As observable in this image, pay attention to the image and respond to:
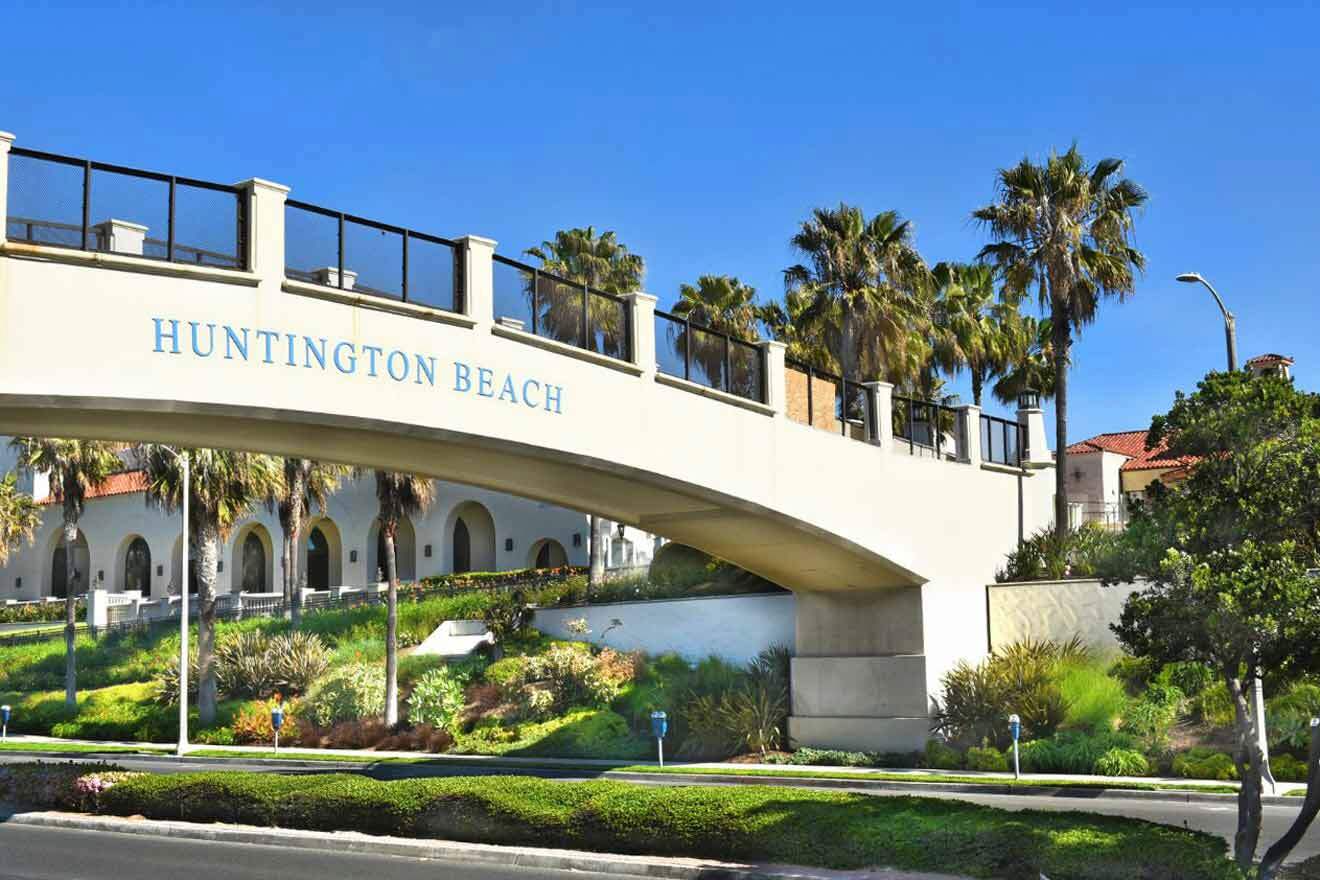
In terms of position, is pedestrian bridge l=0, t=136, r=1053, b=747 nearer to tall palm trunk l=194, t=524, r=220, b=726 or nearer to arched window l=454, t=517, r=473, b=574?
tall palm trunk l=194, t=524, r=220, b=726

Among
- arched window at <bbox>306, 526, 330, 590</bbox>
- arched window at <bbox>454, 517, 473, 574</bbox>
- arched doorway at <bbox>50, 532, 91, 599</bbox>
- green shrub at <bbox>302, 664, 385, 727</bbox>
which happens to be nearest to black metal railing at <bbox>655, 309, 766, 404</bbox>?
green shrub at <bbox>302, 664, 385, 727</bbox>

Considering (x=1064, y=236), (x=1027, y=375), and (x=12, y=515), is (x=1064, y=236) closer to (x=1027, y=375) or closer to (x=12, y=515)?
(x=1027, y=375)

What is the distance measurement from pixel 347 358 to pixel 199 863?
264 inches

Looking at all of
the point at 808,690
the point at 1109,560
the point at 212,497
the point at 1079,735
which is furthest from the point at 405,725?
the point at 1109,560

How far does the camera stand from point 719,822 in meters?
14.4

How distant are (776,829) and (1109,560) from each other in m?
4.31

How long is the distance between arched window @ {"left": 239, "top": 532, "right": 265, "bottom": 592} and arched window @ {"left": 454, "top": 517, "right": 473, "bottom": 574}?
496 inches

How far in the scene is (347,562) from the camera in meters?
61.0

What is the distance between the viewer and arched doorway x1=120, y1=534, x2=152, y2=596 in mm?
67312

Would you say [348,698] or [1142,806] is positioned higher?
[348,698]

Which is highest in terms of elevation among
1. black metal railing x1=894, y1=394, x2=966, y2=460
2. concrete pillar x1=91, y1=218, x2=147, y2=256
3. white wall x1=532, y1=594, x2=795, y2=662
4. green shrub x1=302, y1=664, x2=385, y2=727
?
concrete pillar x1=91, y1=218, x2=147, y2=256

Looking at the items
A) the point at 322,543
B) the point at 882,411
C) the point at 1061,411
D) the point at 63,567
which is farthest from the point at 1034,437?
the point at 63,567

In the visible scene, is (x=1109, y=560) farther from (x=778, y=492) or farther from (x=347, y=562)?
(x=347, y=562)

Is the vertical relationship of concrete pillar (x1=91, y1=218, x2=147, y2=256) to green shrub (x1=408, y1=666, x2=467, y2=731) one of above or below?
above
